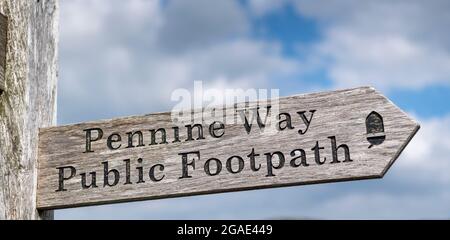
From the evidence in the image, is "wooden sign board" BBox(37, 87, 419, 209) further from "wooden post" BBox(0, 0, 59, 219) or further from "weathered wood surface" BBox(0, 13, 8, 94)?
Result: "weathered wood surface" BBox(0, 13, 8, 94)

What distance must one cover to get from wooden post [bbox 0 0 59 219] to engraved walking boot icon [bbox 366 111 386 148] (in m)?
1.26

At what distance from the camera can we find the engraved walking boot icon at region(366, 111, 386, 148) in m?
2.32

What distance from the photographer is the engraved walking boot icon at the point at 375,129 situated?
2318 millimetres

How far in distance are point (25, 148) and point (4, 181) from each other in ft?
0.51

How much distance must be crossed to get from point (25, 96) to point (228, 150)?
88 centimetres

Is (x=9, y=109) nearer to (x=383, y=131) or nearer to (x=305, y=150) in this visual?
(x=305, y=150)

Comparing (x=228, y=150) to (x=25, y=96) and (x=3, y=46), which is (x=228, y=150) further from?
(x=3, y=46)

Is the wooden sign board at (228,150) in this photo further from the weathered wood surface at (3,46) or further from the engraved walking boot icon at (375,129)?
the weathered wood surface at (3,46)

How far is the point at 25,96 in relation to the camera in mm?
2822

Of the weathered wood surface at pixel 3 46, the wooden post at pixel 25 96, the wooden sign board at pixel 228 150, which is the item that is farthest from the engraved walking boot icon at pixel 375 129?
the weathered wood surface at pixel 3 46
